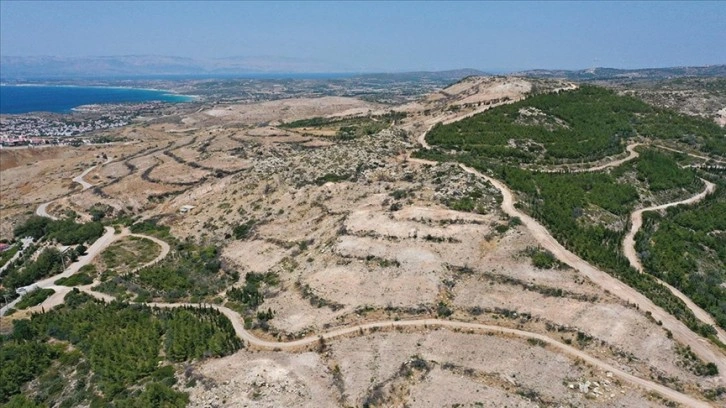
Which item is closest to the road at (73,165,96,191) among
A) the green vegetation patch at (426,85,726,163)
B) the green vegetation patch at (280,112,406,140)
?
the green vegetation patch at (280,112,406,140)

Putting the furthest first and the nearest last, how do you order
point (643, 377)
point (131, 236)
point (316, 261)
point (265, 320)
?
point (131, 236) → point (316, 261) → point (265, 320) → point (643, 377)

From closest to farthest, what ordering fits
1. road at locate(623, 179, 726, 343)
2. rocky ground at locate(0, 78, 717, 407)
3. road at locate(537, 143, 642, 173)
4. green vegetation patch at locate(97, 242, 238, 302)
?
rocky ground at locate(0, 78, 717, 407) < road at locate(623, 179, 726, 343) < green vegetation patch at locate(97, 242, 238, 302) < road at locate(537, 143, 642, 173)

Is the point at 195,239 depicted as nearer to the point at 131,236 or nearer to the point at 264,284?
the point at 131,236

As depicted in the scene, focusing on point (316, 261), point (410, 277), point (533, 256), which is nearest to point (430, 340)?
point (410, 277)

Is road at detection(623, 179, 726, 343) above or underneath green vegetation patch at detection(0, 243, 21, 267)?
above

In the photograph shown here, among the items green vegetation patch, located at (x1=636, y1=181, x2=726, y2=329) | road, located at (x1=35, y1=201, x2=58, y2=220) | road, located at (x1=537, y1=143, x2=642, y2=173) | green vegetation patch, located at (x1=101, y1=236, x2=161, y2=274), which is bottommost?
road, located at (x1=35, y1=201, x2=58, y2=220)

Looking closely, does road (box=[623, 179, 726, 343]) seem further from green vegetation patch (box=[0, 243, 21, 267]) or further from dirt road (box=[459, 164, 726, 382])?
green vegetation patch (box=[0, 243, 21, 267])
